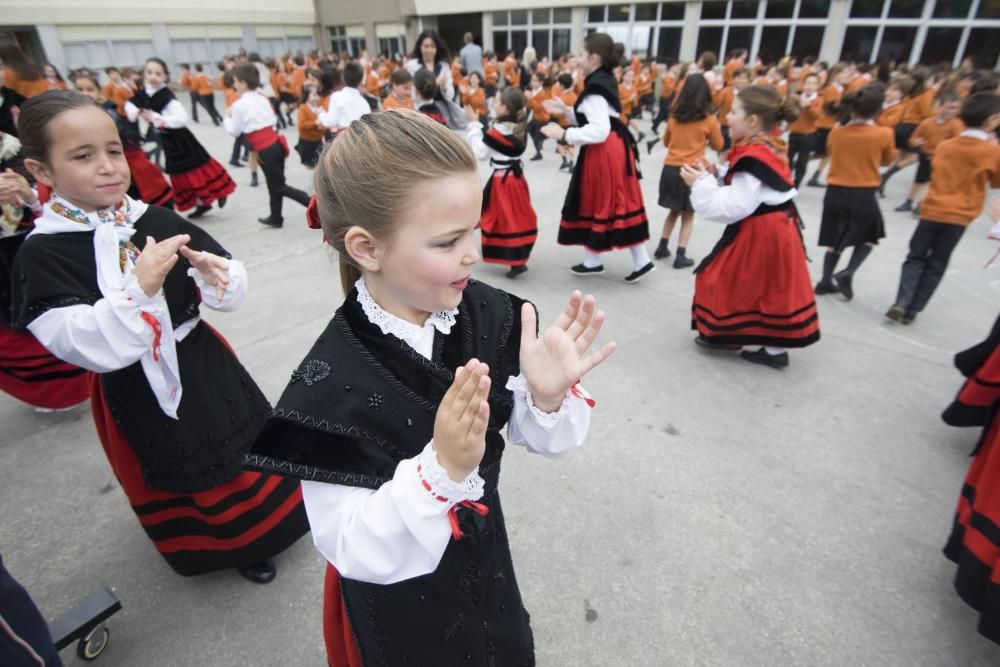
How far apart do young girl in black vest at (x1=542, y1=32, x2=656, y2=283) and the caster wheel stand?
12.3 ft

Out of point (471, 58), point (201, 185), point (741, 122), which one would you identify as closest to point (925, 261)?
point (741, 122)

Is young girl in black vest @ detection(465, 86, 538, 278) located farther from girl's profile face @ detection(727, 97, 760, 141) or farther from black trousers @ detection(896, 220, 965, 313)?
black trousers @ detection(896, 220, 965, 313)

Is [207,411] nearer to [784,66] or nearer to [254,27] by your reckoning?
[784,66]

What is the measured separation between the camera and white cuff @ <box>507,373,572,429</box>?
43.5 inches

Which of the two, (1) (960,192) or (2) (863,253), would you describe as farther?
(2) (863,253)

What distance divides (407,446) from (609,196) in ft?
12.1

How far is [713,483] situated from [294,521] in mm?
1785

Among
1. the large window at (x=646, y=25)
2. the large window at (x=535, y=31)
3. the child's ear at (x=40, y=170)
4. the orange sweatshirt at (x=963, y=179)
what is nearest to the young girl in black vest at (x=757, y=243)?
the orange sweatshirt at (x=963, y=179)

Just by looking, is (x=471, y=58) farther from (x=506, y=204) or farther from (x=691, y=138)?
(x=506, y=204)

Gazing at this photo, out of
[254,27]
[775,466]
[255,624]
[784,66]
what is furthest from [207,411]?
[254,27]

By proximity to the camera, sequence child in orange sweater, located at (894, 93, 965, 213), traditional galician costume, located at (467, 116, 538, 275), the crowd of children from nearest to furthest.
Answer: the crowd of children, traditional galician costume, located at (467, 116, 538, 275), child in orange sweater, located at (894, 93, 965, 213)

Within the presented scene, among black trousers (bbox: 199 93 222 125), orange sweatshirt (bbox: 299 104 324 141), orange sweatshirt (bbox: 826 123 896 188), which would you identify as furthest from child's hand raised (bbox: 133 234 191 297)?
black trousers (bbox: 199 93 222 125)

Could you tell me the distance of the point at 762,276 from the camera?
3166 mm

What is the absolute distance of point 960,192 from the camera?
3.54m
